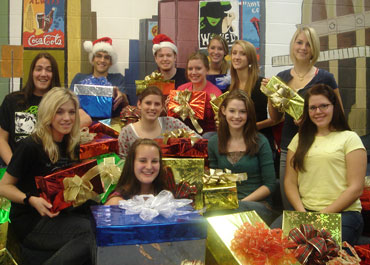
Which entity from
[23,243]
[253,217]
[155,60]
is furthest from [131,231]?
[155,60]

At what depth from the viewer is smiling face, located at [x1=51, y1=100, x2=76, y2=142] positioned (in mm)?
2410

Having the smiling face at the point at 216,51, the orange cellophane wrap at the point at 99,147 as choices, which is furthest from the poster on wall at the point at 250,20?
the orange cellophane wrap at the point at 99,147

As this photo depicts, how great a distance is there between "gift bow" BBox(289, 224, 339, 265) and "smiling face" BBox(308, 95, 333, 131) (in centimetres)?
82

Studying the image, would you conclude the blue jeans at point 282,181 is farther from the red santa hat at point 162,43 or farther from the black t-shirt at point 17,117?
the black t-shirt at point 17,117

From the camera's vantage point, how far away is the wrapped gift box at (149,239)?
1.78 meters

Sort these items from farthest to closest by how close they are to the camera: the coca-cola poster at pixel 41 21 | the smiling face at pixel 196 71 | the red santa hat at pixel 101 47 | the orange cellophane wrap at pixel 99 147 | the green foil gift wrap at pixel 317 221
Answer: the coca-cola poster at pixel 41 21, the red santa hat at pixel 101 47, the smiling face at pixel 196 71, the orange cellophane wrap at pixel 99 147, the green foil gift wrap at pixel 317 221

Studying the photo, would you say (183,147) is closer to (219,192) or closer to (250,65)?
(219,192)

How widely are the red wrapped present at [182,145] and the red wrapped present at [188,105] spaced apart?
1.65ft

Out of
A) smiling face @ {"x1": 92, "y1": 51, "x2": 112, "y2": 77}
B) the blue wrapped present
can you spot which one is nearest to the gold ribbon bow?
the blue wrapped present

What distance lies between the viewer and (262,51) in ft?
14.1

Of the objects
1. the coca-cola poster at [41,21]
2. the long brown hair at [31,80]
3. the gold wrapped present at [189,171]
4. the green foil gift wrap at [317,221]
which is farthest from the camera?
the coca-cola poster at [41,21]

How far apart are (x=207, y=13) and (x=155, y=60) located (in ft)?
2.52

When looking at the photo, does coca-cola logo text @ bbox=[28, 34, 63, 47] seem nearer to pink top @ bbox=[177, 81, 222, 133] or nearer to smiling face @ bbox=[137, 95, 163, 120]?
pink top @ bbox=[177, 81, 222, 133]

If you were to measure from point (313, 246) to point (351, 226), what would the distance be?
573mm
